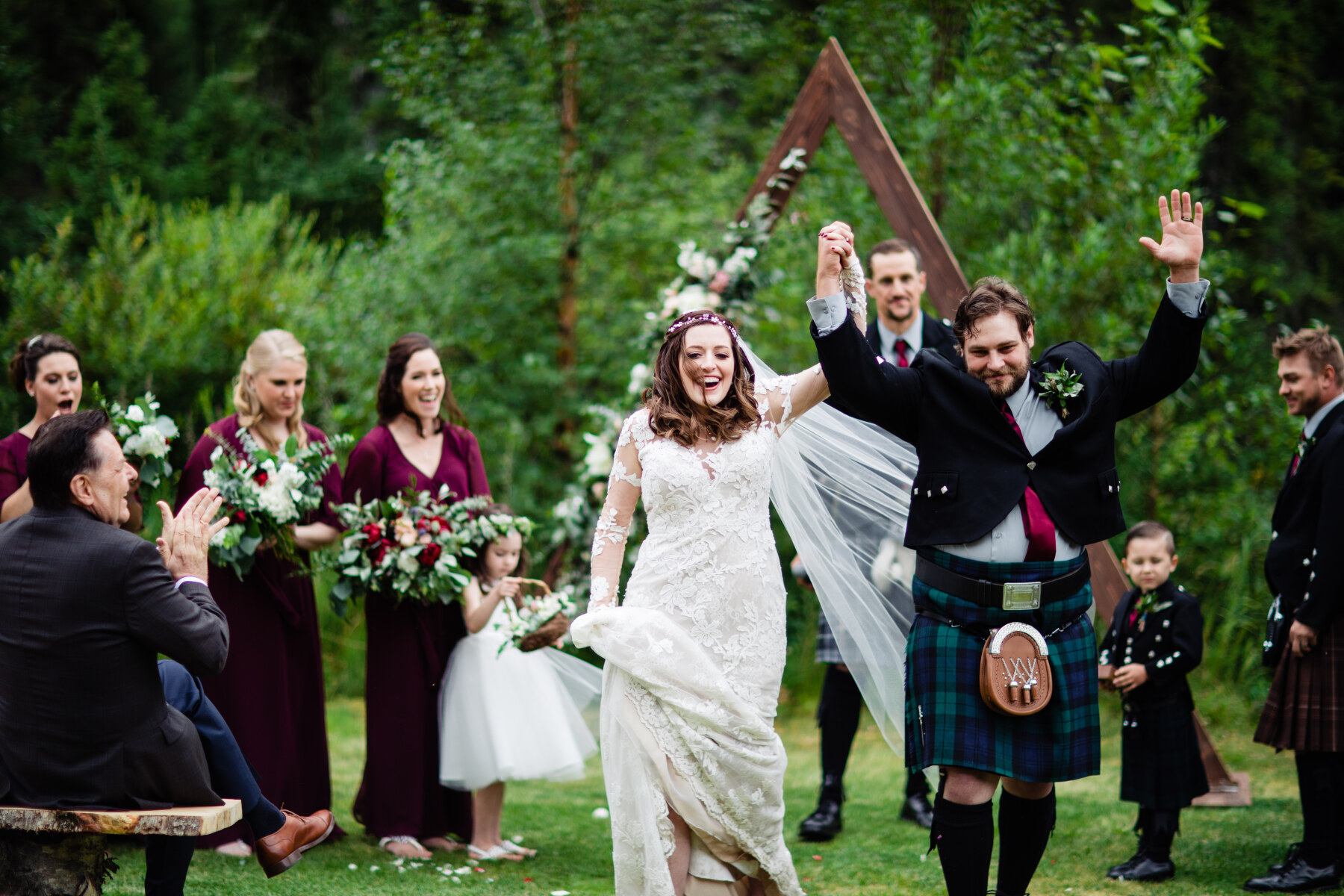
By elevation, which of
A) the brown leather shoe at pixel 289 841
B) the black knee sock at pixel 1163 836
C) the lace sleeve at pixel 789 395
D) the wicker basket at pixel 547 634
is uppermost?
the lace sleeve at pixel 789 395

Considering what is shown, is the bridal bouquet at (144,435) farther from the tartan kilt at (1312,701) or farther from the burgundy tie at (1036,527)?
the tartan kilt at (1312,701)

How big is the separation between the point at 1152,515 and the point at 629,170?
192 inches

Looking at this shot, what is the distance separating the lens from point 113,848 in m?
4.93

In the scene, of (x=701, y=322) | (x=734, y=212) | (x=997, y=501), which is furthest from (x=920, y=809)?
(x=734, y=212)

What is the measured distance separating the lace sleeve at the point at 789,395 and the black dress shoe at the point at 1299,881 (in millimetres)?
2590

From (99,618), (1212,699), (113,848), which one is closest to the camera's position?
(99,618)

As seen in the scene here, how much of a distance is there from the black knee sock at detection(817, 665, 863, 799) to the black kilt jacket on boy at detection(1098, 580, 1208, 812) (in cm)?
119

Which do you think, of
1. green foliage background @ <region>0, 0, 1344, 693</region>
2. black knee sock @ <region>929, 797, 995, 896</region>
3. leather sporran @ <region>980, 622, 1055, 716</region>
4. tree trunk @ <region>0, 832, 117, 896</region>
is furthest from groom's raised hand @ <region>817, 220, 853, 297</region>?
green foliage background @ <region>0, 0, 1344, 693</region>

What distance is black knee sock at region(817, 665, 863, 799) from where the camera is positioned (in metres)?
5.44

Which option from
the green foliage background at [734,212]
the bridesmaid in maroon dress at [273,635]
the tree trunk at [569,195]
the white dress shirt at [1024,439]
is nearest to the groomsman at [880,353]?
the white dress shirt at [1024,439]

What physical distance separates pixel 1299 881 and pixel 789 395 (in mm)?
2748

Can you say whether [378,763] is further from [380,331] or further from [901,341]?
[380,331]

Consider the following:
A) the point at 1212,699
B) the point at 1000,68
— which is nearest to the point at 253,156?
the point at 1000,68

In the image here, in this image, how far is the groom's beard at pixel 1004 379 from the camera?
3617 mm
